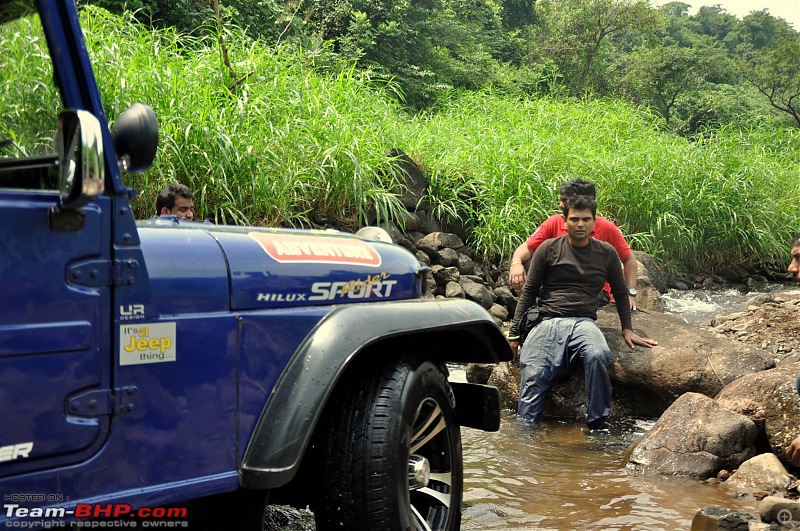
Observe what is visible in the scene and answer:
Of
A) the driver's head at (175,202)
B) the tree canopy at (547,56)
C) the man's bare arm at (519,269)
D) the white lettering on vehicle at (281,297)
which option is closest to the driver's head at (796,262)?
the white lettering on vehicle at (281,297)

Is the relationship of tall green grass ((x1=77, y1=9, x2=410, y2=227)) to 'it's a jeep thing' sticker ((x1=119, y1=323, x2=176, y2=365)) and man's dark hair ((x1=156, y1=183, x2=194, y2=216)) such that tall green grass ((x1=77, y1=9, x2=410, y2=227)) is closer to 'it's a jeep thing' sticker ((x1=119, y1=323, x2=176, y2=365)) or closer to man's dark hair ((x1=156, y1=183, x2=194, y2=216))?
man's dark hair ((x1=156, y1=183, x2=194, y2=216))

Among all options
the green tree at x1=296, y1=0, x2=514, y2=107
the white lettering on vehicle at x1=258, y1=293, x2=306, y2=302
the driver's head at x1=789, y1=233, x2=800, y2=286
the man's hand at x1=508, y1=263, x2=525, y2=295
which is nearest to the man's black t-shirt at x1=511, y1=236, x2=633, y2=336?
the man's hand at x1=508, y1=263, x2=525, y2=295

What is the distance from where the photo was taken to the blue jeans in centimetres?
640

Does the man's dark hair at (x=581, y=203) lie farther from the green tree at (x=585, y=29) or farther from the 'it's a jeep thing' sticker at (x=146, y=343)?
the green tree at (x=585, y=29)

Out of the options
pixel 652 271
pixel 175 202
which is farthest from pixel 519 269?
pixel 652 271

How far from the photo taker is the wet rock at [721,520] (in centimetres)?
400

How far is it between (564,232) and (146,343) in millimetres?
5252

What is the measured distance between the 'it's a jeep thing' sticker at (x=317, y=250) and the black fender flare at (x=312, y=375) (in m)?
0.19

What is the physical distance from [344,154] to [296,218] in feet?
4.25

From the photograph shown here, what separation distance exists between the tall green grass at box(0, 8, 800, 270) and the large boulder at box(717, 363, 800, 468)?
453 centimetres

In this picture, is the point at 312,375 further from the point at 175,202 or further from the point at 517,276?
the point at 517,276

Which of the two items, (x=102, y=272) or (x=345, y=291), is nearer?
(x=102, y=272)

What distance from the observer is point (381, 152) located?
11.4m

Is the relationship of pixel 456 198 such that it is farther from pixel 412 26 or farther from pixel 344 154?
pixel 412 26
